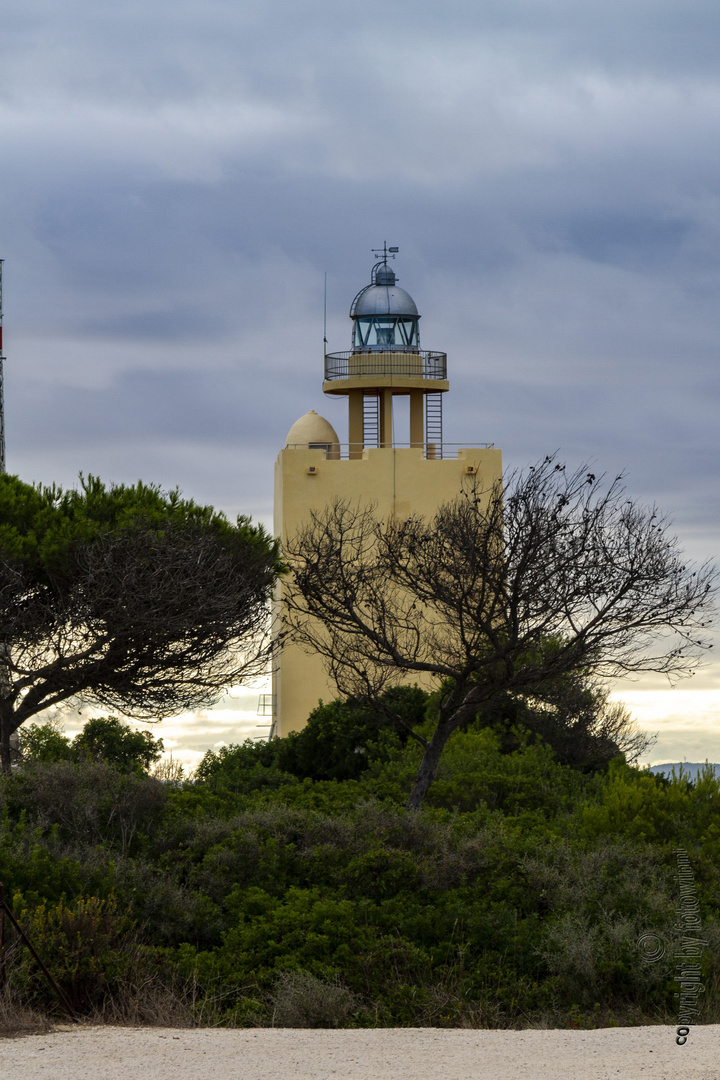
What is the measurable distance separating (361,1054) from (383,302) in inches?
1221

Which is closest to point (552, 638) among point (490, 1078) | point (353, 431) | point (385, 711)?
point (385, 711)

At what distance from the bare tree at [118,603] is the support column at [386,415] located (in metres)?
14.9

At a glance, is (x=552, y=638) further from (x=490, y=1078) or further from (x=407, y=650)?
(x=490, y=1078)

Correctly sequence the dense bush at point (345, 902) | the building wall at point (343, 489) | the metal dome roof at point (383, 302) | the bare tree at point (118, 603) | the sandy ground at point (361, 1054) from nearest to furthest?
the sandy ground at point (361, 1054) < the dense bush at point (345, 902) < the bare tree at point (118, 603) < the building wall at point (343, 489) < the metal dome roof at point (383, 302)

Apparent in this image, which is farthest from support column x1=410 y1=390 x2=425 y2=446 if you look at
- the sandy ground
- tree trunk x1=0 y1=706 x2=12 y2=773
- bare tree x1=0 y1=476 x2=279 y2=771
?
the sandy ground

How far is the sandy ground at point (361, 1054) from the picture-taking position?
22.9 ft

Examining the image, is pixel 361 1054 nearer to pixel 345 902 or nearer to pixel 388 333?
pixel 345 902

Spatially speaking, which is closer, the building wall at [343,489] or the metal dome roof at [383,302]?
the building wall at [343,489]

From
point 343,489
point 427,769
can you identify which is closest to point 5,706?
point 427,769

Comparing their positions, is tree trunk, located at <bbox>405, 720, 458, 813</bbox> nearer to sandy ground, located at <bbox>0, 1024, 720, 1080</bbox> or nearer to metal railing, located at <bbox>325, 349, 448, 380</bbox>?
sandy ground, located at <bbox>0, 1024, 720, 1080</bbox>

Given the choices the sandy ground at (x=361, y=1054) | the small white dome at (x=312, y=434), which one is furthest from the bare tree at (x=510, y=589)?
the small white dome at (x=312, y=434)

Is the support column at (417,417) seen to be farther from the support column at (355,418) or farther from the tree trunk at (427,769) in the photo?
the tree trunk at (427,769)

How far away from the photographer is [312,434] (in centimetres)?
3478

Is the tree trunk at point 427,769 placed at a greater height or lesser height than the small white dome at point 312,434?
lesser
